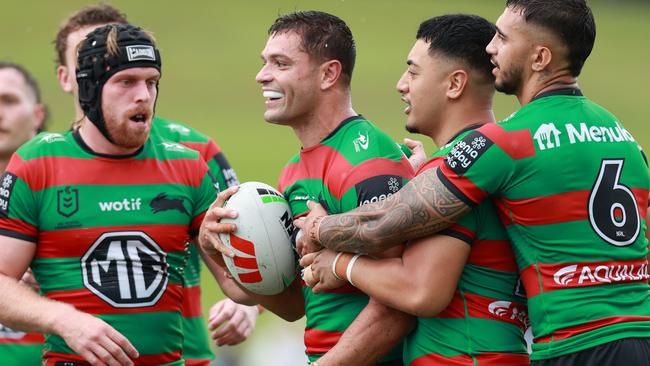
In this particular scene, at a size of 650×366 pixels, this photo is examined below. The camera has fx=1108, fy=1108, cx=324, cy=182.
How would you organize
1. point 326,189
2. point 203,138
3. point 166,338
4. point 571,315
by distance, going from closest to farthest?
point 571,315 < point 326,189 < point 166,338 < point 203,138

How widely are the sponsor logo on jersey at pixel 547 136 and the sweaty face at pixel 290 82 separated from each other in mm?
1421

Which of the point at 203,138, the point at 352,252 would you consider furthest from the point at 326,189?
the point at 203,138

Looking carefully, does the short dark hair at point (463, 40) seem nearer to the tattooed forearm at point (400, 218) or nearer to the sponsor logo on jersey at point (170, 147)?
the tattooed forearm at point (400, 218)

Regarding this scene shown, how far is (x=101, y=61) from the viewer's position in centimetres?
613

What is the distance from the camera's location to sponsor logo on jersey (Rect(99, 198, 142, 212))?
6.12 meters

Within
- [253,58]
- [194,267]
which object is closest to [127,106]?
[194,267]

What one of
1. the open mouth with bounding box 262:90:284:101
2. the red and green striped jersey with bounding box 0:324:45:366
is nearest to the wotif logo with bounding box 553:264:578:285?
the open mouth with bounding box 262:90:284:101

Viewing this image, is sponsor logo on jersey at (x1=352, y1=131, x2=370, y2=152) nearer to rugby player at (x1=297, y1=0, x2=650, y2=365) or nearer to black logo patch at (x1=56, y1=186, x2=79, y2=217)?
rugby player at (x1=297, y1=0, x2=650, y2=365)

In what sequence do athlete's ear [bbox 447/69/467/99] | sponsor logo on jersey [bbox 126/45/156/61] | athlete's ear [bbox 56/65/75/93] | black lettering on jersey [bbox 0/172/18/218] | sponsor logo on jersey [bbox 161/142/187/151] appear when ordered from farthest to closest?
athlete's ear [bbox 56/65/75/93], sponsor logo on jersey [bbox 161/142/187/151], sponsor logo on jersey [bbox 126/45/156/61], black lettering on jersey [bbox 0/172/18/218], athlete's ear [bbox 447/69/467/99]

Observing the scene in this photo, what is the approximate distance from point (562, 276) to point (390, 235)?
0.81 meters

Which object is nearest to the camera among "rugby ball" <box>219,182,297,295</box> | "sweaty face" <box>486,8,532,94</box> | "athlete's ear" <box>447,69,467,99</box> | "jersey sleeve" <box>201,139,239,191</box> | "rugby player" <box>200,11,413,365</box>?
"sweaty face" <box>486,8,532,94</box>

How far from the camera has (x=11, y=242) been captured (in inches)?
234

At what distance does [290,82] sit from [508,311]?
1725 mm

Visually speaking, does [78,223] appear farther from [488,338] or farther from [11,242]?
[488,338]
